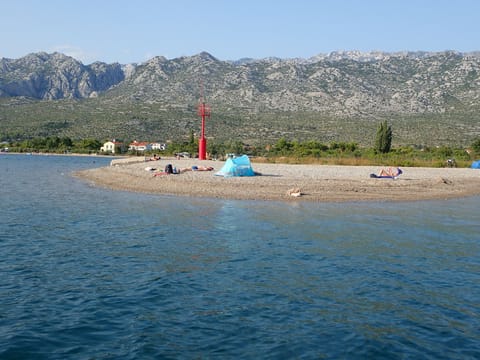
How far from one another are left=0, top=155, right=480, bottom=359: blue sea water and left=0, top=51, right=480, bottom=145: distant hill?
8779cm

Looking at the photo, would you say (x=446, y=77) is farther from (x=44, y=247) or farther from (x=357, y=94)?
(x=44, y=247)

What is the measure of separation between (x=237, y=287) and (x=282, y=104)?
459 feet

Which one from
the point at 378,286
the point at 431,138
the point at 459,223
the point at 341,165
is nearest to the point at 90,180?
the point at 341,165

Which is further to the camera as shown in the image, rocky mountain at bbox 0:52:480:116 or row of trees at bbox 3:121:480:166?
rocky mountain at bbox 0:52:480:116

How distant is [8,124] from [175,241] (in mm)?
143292

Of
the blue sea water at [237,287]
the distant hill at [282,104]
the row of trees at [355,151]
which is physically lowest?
the blue sea water at [237,287]

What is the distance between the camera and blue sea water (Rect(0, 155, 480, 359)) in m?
10.2

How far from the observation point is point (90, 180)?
47812mm

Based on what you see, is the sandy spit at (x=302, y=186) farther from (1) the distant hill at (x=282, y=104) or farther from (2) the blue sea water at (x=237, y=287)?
(1) the distant hill at (x=282, y=104)

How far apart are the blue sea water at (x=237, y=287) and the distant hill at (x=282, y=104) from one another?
87788 millimetres

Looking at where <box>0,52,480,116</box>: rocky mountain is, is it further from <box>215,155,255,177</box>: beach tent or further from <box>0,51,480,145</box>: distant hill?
<box>215,155,255,177</box>: beach tent

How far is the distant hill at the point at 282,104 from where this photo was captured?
399 ft

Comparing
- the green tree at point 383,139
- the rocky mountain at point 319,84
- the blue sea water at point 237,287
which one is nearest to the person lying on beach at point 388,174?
the blue sea water at point 237,287

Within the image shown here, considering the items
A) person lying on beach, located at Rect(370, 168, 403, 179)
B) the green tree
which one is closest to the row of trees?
the green tree
